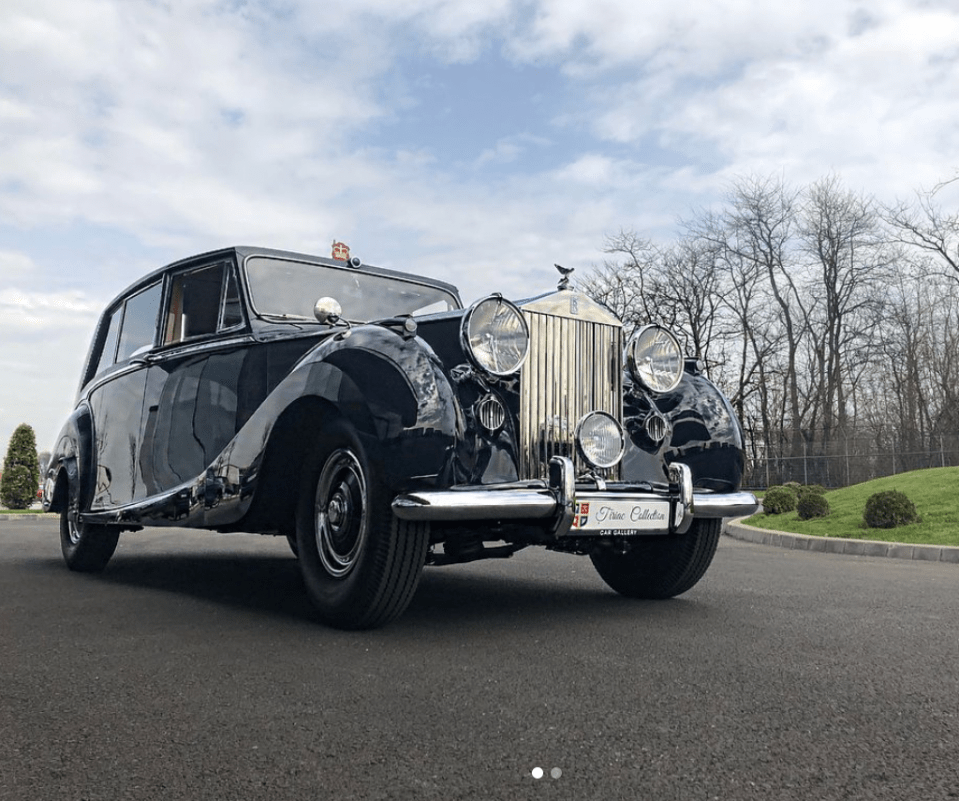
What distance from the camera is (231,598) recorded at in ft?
16.6

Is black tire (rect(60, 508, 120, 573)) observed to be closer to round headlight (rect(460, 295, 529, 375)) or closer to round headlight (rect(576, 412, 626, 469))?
round headlight (rect(460, 295, 529, 375))

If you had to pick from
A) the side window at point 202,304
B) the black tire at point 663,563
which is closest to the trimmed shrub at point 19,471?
the side window at point 202,304

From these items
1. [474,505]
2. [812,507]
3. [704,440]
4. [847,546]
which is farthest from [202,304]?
[812,507]

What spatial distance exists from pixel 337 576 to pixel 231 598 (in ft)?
4.18

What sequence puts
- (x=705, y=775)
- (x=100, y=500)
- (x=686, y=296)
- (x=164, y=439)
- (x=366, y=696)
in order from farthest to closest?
(x=686, y=296), (x=100, y=500), (x=164, y=439), (x=366, y=696), (x=705, y=775)

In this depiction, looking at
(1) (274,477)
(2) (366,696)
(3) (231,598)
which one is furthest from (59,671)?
(3) (231,598)

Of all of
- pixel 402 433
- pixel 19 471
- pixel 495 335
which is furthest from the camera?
pixel 19 471

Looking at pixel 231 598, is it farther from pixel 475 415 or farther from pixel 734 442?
pixel 734 442

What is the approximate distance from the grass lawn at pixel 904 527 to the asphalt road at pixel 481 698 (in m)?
6.78

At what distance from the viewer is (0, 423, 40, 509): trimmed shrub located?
934 inches

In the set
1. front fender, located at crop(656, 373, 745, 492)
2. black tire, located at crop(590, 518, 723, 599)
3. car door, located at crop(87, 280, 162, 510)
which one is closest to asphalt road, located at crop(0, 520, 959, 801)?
black tire, located at crop(590, 518, 723, 599)

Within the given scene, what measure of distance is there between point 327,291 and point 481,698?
3.41 m

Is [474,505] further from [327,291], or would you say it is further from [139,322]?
[139,322]

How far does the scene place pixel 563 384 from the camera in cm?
461
